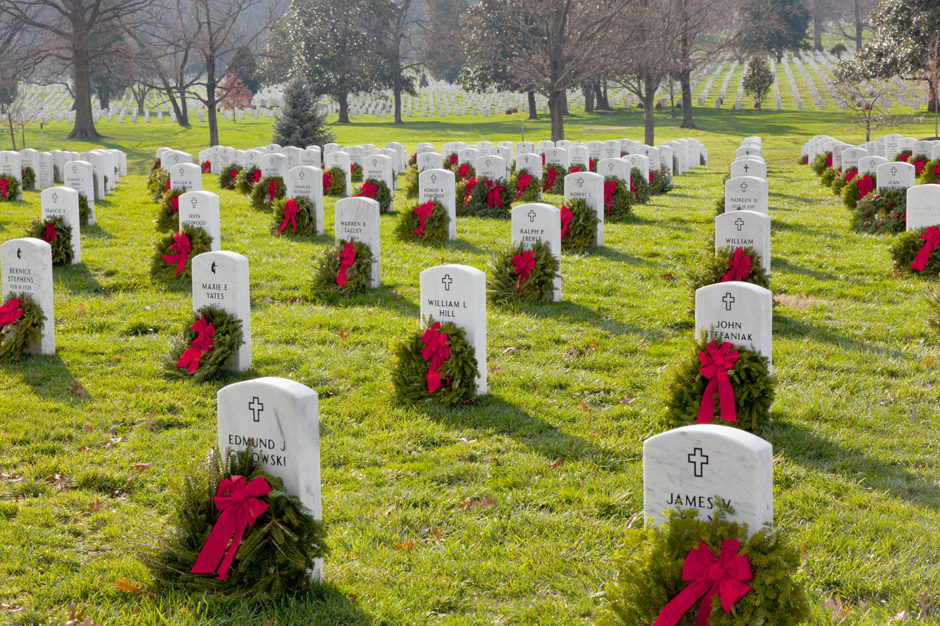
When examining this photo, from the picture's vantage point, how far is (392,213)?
18.0 metres

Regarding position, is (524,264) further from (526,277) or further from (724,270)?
(724,270)

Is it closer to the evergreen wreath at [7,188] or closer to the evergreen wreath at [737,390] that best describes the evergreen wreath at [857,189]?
the evergreen wreath at [737,390]

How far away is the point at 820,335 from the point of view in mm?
9188

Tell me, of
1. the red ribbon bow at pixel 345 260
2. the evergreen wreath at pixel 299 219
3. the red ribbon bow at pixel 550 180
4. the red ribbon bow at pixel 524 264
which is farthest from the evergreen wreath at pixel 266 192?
the red ribbon bow at pixel 524 264

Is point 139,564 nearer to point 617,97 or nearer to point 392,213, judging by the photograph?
point 392,213

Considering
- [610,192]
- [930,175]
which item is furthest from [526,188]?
[930,175]

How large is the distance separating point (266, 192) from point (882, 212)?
11.6 m

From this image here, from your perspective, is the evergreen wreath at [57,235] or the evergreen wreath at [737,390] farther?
the evergreen wreath at [57,235]

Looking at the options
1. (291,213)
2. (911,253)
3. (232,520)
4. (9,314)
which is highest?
(291,213)

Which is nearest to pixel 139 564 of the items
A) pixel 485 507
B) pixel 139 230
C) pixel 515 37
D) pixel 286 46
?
pixel 485 507

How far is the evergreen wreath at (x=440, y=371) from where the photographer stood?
7348mm

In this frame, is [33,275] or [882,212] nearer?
[33,275]

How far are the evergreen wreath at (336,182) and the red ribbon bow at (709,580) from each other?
59.1 feet

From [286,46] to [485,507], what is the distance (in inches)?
2519
